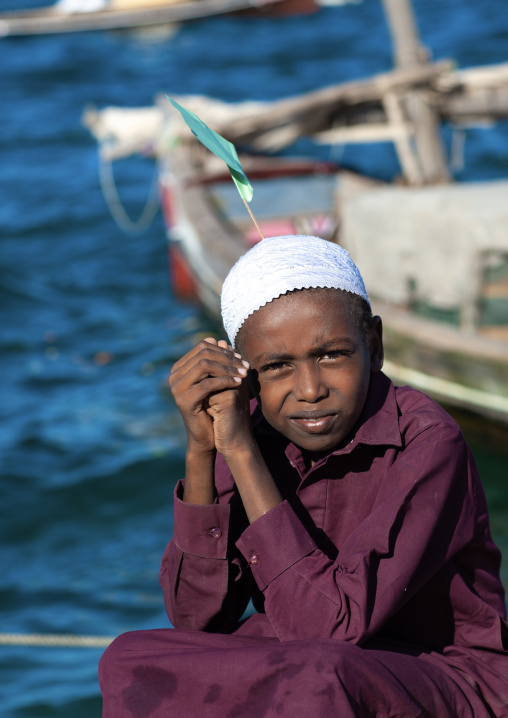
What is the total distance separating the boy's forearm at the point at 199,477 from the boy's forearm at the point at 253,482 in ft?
0.18

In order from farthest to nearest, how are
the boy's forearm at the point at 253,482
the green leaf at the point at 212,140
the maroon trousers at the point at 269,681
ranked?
the green leaf at the point at 212,140 < the boy's forearm at the point at 253,482 < the maroon trousers at the point at 269,681

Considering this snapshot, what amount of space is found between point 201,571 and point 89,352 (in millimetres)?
6321

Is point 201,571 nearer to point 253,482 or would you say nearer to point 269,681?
point 253,482

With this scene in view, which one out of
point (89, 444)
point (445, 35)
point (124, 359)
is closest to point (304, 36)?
point (445, 35)

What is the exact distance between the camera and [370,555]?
176 centimetres

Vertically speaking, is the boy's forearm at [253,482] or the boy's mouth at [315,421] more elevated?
the boy's mouth at [315,421]

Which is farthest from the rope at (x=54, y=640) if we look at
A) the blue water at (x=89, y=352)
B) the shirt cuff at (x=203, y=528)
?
the shirt cuff at (x=203, y=528)

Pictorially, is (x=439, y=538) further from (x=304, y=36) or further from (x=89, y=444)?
(x=304, y=36)

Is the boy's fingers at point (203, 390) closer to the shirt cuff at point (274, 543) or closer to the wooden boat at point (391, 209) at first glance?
the shirt cuff at point (274, 543)

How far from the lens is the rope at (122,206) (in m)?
11.7

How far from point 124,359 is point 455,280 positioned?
3375 mm

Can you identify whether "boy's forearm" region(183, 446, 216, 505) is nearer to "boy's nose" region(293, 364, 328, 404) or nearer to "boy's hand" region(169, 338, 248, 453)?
"boy's hand" region(169, 338, 248, 453)

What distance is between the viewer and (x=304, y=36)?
20.9 m

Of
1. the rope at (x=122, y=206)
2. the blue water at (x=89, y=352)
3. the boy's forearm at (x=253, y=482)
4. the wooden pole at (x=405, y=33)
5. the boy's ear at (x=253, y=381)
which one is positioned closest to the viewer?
the boy's forearm at (x=253, y=482)
